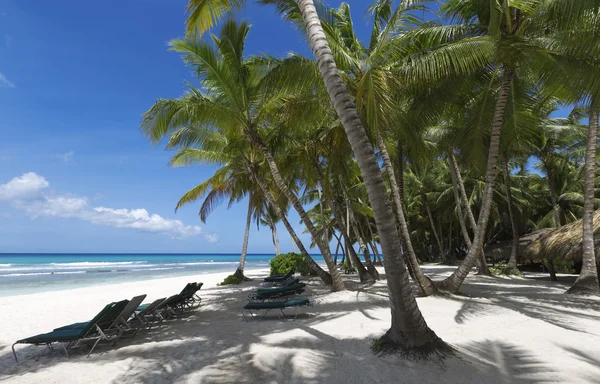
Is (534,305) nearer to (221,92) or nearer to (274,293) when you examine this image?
(274,293)

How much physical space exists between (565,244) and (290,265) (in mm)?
11887

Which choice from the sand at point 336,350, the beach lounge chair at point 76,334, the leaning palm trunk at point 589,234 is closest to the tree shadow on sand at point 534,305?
the sand at point 336,350

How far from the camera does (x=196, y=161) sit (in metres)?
14.8

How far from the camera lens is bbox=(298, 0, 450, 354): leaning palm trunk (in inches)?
→ 161

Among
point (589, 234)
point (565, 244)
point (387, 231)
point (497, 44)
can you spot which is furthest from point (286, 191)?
point (565, 244)

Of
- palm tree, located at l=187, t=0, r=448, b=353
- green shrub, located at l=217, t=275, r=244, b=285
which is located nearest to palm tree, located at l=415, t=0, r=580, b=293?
palm tree, located at l=187, t=0, r=448, b=353

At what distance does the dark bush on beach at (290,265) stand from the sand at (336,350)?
1008cm

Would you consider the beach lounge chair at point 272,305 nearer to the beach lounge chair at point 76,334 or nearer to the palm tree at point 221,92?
the beach lounge chair at point 76,334

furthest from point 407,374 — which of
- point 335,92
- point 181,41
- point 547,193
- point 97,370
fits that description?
point 547,193

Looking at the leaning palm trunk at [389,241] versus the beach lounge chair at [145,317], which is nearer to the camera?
the leaning palm trunk at [389,241]

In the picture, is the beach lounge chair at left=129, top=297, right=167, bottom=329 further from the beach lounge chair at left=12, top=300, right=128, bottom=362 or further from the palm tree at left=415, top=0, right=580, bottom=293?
the palm tree at left=415, top=0, right=580, bottom=293

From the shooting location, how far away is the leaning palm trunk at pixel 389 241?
161 inches

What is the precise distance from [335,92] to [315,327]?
4.14 meters

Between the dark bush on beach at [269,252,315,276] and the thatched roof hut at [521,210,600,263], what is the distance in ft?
33.2
